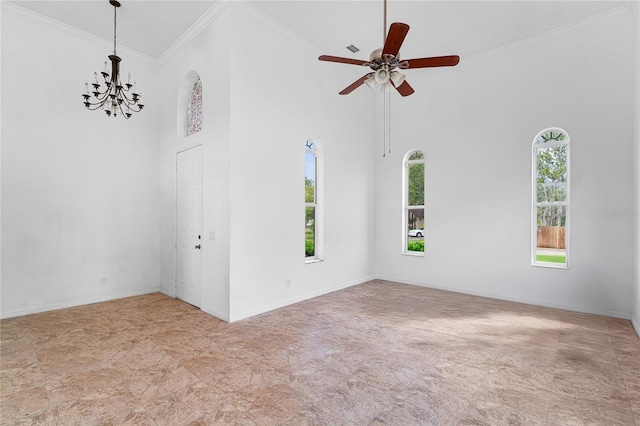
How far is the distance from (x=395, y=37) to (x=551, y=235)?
4025 mm

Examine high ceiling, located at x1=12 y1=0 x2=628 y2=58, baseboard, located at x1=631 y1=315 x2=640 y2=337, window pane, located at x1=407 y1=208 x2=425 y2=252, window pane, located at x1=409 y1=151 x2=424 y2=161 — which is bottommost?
baseboard, located at x1=631 y1=315 x2=640 y2=337

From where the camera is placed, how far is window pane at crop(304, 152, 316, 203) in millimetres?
5406

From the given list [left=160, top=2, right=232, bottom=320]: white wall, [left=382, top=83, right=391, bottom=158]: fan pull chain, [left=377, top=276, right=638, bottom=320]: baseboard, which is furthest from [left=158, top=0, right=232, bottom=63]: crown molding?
[left=377, top=276, right=638, bottom=320]: baseboard

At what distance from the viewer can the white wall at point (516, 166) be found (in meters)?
4.24

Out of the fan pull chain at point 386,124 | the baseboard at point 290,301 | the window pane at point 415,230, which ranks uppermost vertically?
the fan pull chain at point 386,124

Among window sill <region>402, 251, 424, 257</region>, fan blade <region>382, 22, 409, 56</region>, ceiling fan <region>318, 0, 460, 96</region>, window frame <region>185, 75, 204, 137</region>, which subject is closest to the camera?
fan blade <region>382, 22, 409, 56</region>

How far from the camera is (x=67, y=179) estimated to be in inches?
183

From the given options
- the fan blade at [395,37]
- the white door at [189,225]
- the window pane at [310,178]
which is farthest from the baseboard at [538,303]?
the fan blade at [395,37]

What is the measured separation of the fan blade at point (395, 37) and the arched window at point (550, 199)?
3.38 metres

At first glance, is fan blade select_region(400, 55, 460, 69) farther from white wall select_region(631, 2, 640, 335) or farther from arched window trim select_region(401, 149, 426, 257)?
arched window trim select_region(401, 149, 426, 257)

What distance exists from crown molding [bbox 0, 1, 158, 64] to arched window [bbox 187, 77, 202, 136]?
117cm

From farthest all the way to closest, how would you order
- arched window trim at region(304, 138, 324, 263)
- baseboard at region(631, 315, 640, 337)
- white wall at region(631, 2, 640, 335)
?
arched window trim at region(304, 138, 324, 263) < white wall at region(631, 2, 640, 335) < baseboard at region(631, 315, 640, 337)

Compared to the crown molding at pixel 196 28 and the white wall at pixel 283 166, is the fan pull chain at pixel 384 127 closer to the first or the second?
the white wall at pixel 283 166

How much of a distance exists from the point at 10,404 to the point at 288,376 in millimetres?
1994
